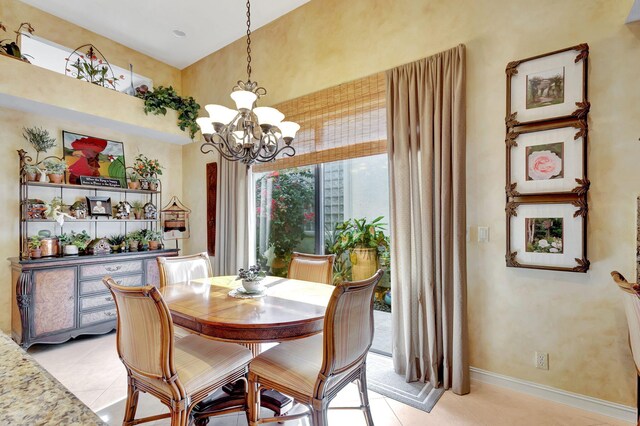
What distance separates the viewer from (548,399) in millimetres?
2209

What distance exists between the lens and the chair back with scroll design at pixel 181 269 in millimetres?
2729

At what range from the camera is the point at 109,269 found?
11.8 feet

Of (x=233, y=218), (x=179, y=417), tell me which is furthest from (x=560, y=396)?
(x=233, y=218)

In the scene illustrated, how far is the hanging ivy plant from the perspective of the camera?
407 centimetres

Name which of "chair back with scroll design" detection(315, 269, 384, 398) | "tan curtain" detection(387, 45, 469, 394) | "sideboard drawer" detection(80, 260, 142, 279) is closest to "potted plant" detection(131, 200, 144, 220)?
"sideboard drawer" detection(80, 260, 142, 279)

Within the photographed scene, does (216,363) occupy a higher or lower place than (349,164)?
lower

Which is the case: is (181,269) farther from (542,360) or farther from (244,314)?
(542,360)

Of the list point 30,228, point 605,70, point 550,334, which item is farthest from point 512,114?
point 30,228

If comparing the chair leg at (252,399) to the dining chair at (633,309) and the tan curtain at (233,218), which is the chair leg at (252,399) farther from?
the tan curtain at (233,218)

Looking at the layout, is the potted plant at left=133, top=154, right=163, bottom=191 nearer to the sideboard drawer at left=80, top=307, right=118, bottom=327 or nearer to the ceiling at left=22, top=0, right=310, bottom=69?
the ceiling at left=22, top=0, right=310, bottom=69

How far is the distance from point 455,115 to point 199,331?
2390mm

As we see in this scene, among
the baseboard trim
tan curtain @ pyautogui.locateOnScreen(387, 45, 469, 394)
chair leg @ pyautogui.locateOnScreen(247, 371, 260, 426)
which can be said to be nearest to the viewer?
chair leg @ pyautogui.locateOnScreen(247, 371, 260, 426)

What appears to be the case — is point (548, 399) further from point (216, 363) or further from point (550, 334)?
point (216, 363)

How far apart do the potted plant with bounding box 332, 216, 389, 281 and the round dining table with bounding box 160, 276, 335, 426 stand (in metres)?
1.12
